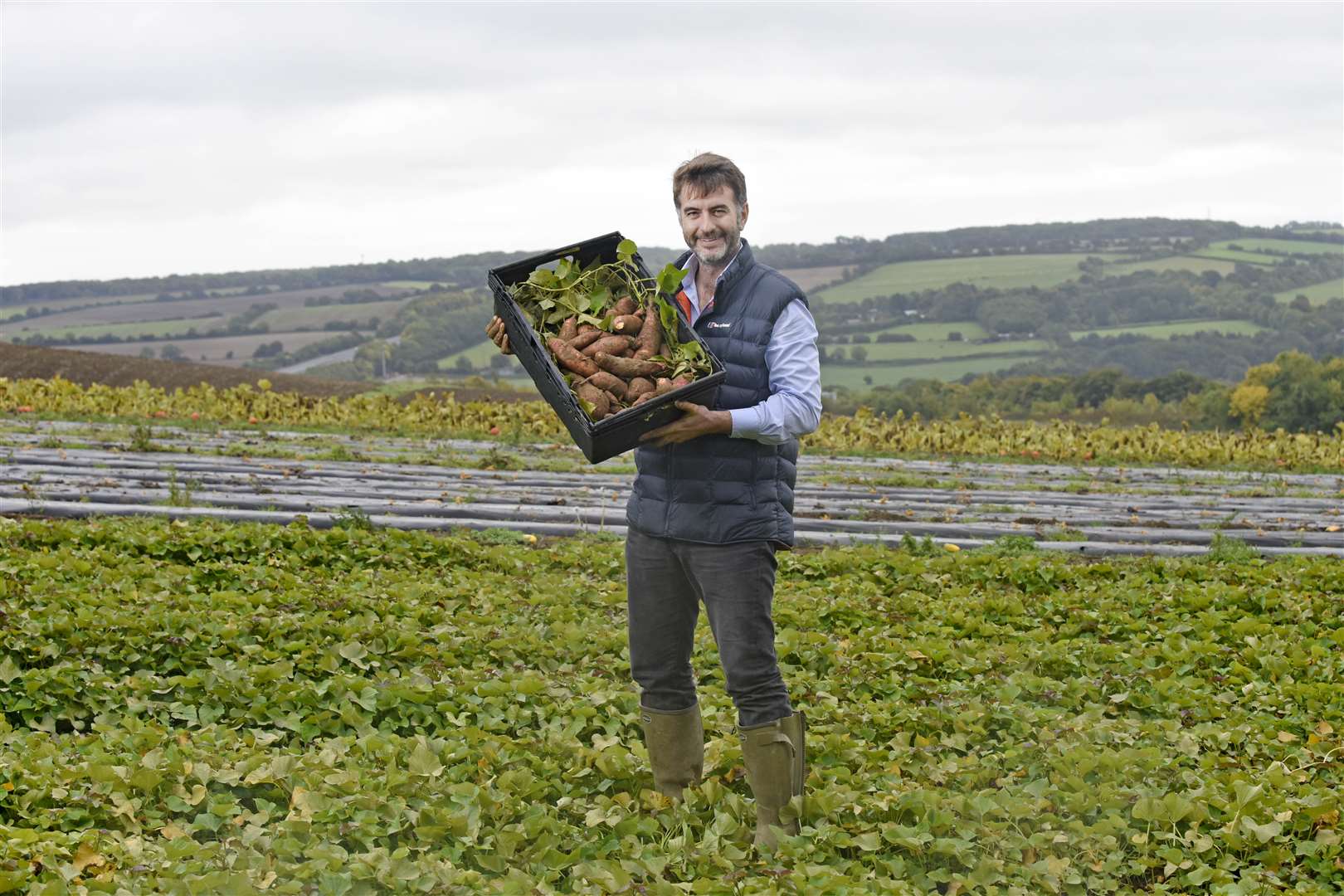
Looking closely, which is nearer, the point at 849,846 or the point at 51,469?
the point at 849,846

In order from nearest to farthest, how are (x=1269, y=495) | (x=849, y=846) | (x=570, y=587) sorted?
(x=849, y=846), (x=570, y=587), (x=1269, y=495)

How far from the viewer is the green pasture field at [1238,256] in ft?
183

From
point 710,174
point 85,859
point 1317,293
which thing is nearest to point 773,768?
point 710,174

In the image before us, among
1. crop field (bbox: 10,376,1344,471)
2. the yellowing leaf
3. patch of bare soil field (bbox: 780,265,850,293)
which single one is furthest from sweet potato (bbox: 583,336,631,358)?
patch of bare soil field (bbox: 780,265,850,293)

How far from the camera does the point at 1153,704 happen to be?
5727 millimetres

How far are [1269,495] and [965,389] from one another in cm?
1749

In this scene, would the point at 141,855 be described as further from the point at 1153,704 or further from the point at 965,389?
the point at 965,389

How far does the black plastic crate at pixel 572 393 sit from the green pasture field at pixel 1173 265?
2057 inches

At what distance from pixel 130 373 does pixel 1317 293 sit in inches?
1787

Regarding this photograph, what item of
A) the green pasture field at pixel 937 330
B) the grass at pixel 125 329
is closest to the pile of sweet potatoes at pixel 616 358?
the grass at pixel 125 329

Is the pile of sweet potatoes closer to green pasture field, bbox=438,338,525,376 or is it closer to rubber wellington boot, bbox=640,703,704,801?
rubber wellington boot, bbox=640,703,704,801

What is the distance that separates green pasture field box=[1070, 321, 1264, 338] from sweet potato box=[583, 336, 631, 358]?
4514 cm

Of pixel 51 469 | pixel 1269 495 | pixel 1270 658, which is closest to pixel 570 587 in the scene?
pixel 1270 658

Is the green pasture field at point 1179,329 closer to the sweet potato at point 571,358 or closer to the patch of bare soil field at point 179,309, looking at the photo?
the patch of bare soil field at point 179,309
